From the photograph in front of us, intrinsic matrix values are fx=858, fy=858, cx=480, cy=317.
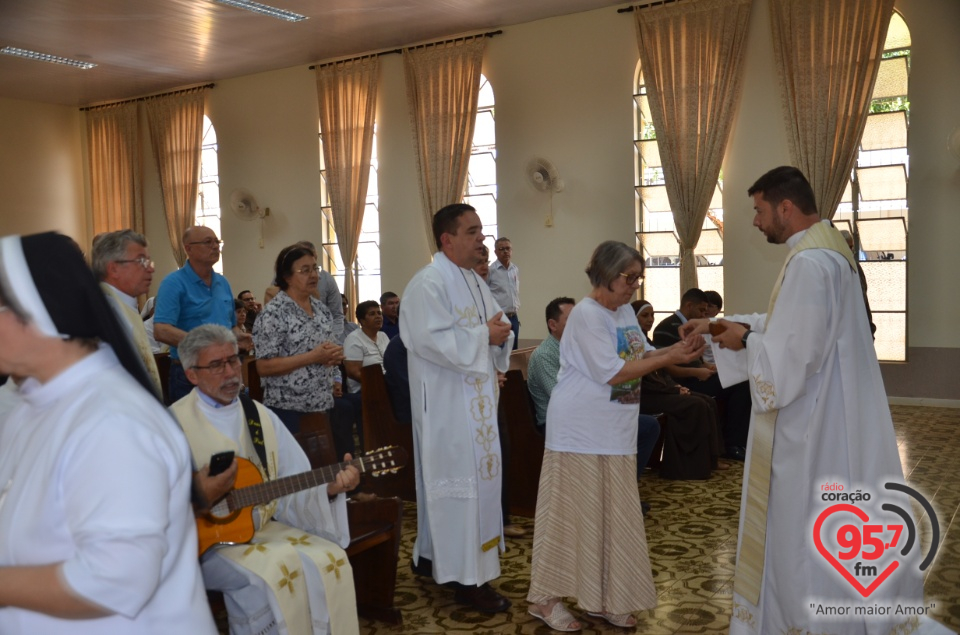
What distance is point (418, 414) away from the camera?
409 centimetres

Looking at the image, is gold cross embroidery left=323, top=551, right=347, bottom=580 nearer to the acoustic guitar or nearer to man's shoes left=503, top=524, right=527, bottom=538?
the acoustic guitar

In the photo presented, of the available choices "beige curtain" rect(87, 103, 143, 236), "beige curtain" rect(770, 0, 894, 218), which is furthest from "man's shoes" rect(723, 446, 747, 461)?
"beige curtain" rect(87, 103, 143, 236)

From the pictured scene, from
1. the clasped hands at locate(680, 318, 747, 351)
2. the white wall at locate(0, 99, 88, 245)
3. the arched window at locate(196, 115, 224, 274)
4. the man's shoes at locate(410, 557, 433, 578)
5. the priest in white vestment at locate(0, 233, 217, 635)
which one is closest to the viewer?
the priest in white vestment at locate(0, 233, 217, 635)

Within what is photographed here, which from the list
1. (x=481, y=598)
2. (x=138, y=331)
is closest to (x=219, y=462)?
(x=138, y=331)

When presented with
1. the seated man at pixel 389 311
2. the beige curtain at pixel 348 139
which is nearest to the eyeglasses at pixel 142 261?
the seated man at pixel 389 311

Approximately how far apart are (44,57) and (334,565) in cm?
1141

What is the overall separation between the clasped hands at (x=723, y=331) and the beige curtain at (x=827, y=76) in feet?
20.5

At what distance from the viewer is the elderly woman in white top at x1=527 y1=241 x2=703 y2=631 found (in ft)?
11.9

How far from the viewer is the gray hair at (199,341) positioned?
3338 millimetres

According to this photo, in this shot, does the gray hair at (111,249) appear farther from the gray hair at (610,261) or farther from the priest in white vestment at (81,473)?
the priest in white vestment at (81,473)

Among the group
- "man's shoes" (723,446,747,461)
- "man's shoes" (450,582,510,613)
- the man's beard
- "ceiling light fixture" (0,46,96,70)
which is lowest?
"man's shoes" (723,446,747,461)

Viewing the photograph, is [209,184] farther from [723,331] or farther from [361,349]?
[723,331]

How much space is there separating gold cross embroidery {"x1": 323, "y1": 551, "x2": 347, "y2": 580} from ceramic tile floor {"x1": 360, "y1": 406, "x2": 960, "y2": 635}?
0.72 m

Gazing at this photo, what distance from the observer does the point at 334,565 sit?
3.20 meters
